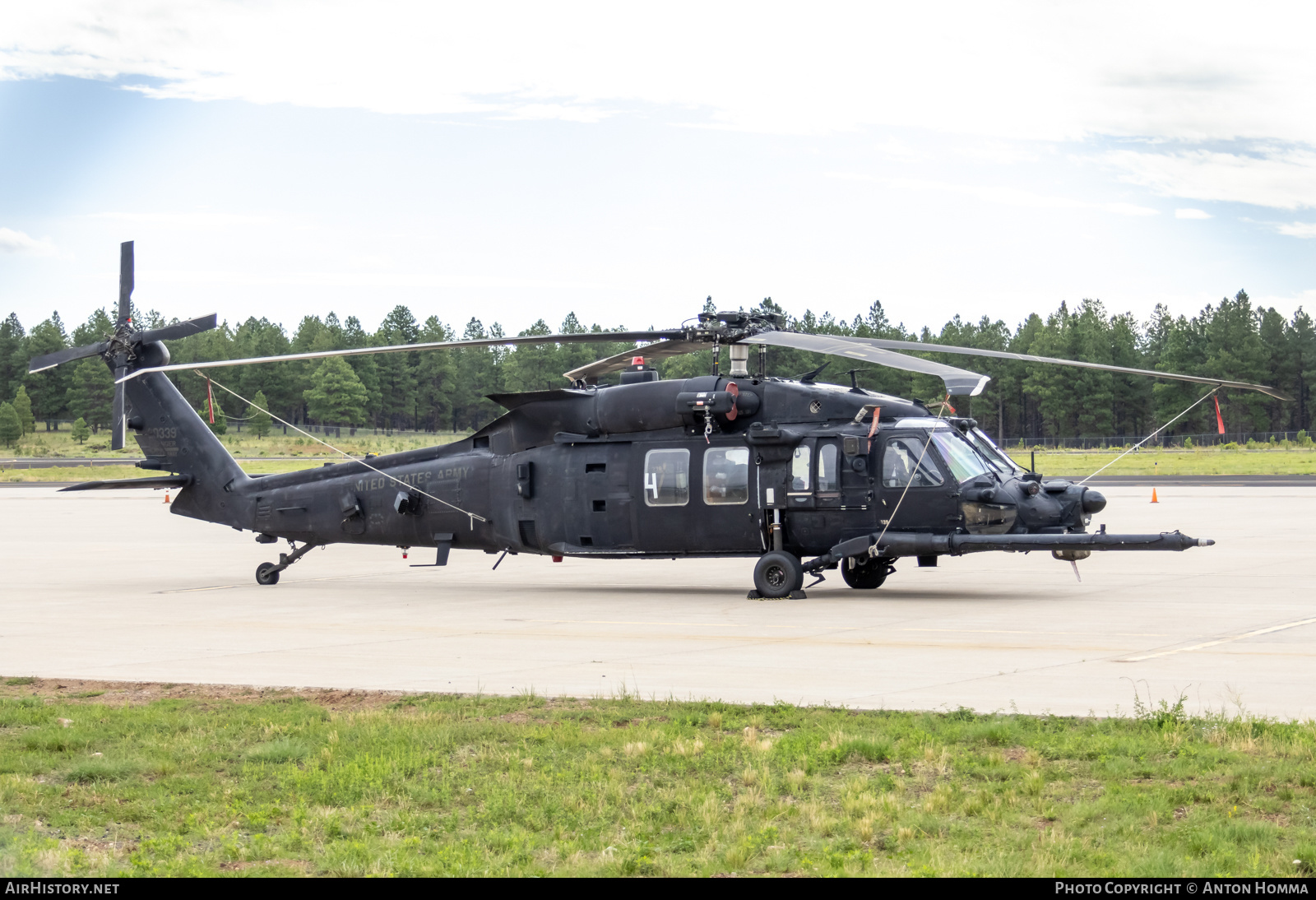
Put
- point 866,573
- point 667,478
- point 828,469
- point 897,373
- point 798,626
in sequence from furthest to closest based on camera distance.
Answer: point 897,373, point 866,573, point 667,478, point 828,469, point 798,626

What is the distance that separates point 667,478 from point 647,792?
12.0 meters

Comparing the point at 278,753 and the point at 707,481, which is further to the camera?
the point at 707,481

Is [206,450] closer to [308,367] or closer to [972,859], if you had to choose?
[972,859]

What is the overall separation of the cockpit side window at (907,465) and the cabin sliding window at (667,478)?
2.91 metres

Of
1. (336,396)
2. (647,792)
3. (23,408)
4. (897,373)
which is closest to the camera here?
(647,792)

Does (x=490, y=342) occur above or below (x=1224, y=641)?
above

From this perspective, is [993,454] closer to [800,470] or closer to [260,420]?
[800,470]

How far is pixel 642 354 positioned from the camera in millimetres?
19797

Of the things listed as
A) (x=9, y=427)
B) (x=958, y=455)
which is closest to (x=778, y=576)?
(x=958, y=455)

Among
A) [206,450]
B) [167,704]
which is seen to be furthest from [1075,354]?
[167,704]

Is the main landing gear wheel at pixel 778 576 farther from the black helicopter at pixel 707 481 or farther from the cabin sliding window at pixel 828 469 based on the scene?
the cabin sliding window at pixel 828 469

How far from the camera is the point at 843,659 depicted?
12.9 meters

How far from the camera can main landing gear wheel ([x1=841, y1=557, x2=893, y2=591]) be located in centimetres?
1983
